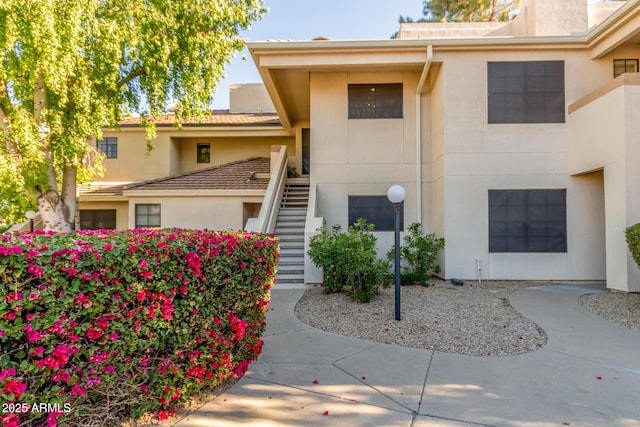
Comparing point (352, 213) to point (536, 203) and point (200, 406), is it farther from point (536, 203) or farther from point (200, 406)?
point (200, 406)

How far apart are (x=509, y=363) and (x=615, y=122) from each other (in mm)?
6165

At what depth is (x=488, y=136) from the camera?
8.78m

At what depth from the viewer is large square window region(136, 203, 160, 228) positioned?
1117cm

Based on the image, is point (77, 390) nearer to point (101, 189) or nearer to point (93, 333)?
point (93, 333)

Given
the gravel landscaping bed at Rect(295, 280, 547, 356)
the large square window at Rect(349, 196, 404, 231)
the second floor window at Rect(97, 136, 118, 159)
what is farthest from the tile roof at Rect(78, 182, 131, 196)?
the gravel landscaping bed at Rect(295, 280, 547, 356)

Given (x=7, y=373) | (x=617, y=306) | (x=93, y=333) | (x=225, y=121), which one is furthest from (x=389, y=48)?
(x=7, y=373)

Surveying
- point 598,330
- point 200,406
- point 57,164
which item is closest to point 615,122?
point 598,330

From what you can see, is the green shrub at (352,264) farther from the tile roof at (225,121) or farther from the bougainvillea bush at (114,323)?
the tile roof at (225,121)

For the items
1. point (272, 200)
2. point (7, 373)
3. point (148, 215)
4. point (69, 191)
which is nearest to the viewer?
point (7, 373)

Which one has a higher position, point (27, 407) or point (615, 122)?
point (615, 122)

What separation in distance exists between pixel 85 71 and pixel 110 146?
6.42m

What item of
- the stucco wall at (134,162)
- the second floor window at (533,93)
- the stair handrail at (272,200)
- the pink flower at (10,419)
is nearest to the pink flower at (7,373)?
the pink flower at (10,419)

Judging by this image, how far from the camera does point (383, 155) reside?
10.0 meters

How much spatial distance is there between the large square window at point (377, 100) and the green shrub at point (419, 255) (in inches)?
133
